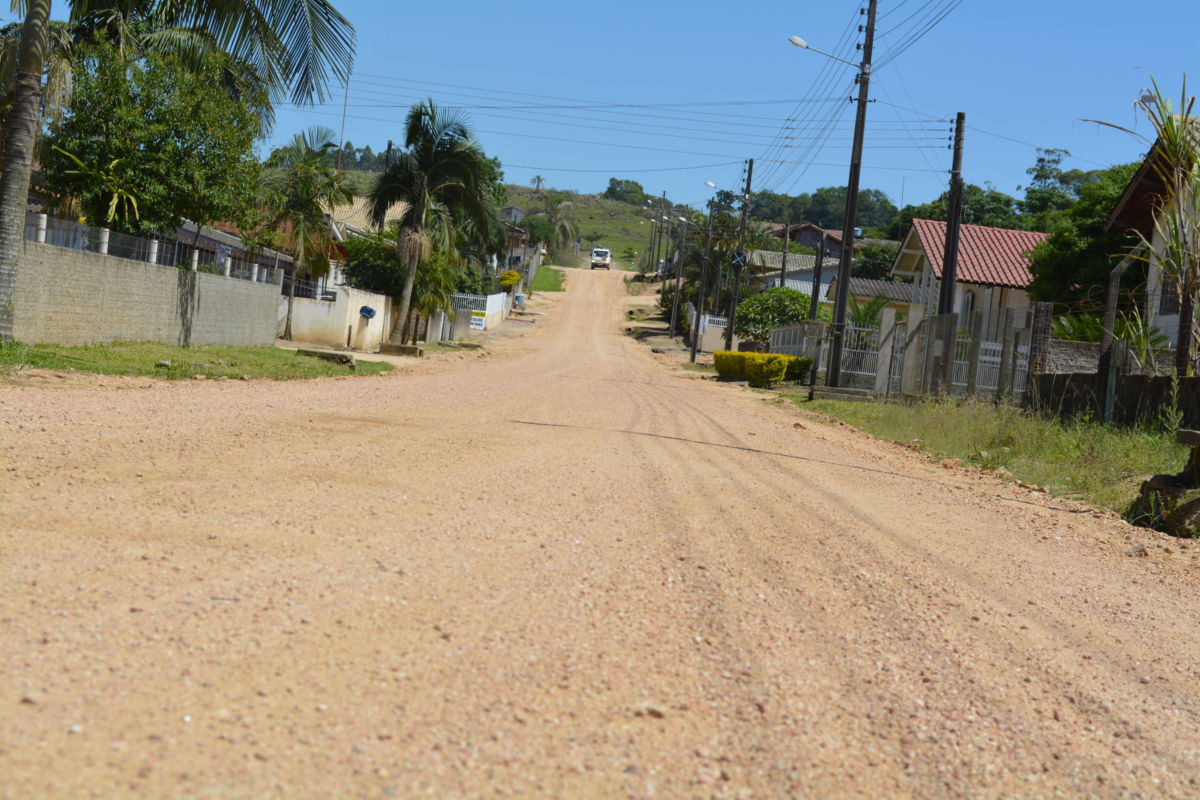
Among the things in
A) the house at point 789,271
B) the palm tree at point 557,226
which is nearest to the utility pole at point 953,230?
the house at point 789,271

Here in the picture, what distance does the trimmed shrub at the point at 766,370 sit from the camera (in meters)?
33.4

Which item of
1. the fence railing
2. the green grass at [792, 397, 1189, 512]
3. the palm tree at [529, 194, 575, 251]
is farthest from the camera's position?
the palm tree at [529, 194, 575, 251]

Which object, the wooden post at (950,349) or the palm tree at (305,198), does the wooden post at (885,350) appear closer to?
the wooden post at (950,349)

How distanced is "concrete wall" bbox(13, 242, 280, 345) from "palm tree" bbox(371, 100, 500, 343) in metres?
7.92

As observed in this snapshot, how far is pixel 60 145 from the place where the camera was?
70.5ft

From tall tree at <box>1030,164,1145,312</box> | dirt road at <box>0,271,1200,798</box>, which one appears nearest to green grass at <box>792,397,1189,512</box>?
dirt road at <box>0,271,1200,798</box>

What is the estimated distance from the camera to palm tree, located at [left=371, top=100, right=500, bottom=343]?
35188 millimetres

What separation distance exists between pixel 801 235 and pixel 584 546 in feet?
336

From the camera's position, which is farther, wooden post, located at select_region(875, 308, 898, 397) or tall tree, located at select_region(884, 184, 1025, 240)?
tall tree, located at select_region(884, 184, 1025, 240)

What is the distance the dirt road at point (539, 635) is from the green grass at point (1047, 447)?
238cm

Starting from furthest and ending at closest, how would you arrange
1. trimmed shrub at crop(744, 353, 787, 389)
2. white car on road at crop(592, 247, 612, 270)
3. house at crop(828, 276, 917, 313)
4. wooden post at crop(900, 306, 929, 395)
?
white car on road at crop(592, 247, 612, 270)
house at crop(828, 276, 917, 313)
trimmed shrub at crop(744, 353, 787, 389)
wooden post at crop(900, 306, 929, 395)

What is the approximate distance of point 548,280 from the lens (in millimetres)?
111500

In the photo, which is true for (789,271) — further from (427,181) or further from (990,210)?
(427,181)

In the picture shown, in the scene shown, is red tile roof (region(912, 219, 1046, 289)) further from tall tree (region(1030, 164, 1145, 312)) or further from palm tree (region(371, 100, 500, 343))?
palm tree (region(371, 100, 500, 343))
